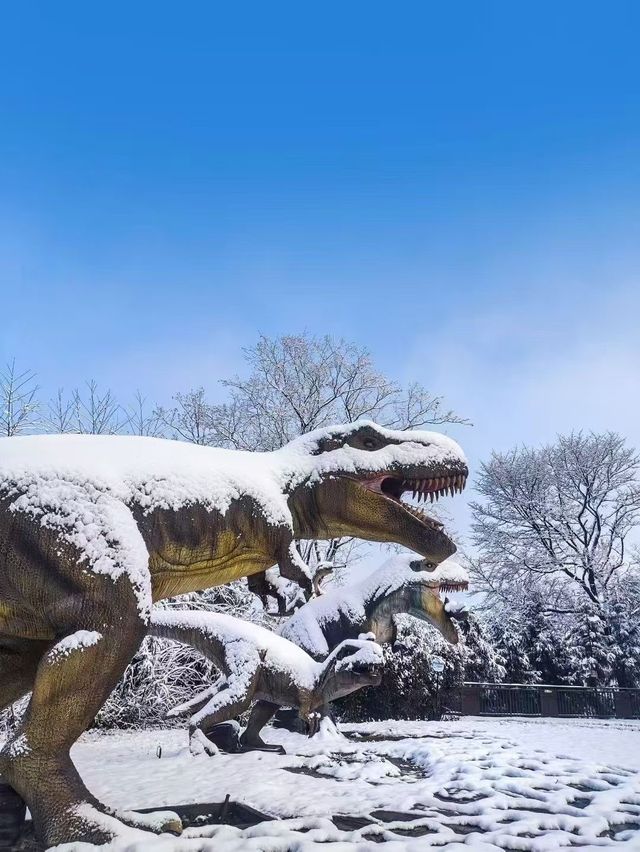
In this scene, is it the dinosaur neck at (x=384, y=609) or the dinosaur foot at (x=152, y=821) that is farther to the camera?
the dinosaur neck at (x=384, y=609)

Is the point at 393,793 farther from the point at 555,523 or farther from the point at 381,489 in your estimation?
the point at 555,523

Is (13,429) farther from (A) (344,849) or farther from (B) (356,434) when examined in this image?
(A) (344,849)

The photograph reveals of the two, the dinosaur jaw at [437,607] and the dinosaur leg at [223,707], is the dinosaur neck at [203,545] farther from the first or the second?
the dinosaur jaw at [437,607]

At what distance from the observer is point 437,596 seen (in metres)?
10.6

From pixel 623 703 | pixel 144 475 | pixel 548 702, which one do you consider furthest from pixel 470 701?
pixel 144 475

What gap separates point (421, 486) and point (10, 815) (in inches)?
105

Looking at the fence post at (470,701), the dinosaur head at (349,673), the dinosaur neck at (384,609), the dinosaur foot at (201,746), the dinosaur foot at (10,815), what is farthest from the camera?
the fence post at (470,701)

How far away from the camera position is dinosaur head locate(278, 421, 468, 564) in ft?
12.5

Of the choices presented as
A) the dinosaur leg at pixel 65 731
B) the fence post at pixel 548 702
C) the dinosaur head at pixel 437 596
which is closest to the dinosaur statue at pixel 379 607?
the dinosaur head at pixel 437 596

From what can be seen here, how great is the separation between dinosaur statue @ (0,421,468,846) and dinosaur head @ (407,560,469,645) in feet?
22.4

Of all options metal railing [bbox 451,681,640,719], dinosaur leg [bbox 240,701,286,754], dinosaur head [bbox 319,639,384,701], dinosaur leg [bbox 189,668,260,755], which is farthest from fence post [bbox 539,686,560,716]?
dinosaur leg [bbox 189,668,260,755]

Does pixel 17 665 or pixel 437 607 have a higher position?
pixel 437 607

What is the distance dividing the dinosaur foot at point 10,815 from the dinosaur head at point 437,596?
7522mm

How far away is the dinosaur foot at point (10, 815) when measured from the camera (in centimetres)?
331
